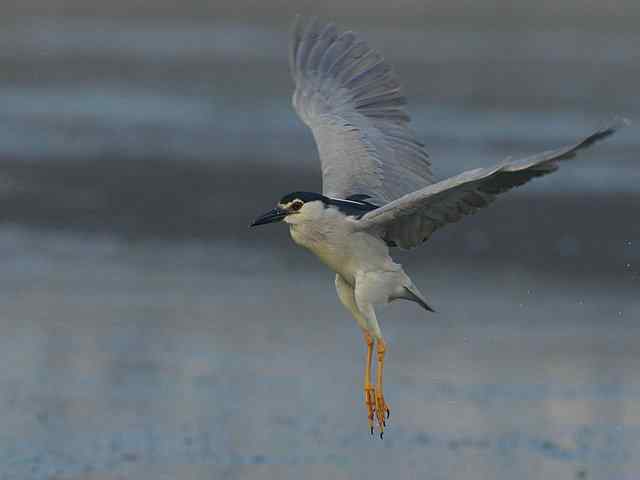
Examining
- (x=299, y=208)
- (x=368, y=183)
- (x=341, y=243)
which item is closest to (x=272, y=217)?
(x=299, y=208)

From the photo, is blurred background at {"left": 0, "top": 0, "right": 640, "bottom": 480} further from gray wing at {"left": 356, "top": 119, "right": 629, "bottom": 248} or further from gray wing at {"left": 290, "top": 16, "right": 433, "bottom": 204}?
gray wing at {"left": 356, "top": 119, "right": 629, "bottom": 248}

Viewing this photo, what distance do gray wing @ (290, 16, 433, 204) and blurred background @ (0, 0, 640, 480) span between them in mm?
1417

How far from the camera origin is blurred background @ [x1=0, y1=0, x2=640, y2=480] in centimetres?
954

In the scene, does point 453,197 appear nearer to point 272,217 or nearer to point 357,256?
point 357,256

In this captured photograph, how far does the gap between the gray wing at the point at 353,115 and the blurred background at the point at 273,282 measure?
1.42 metres

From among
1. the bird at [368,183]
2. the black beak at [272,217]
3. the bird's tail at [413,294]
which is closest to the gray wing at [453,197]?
the bird at [368,183]

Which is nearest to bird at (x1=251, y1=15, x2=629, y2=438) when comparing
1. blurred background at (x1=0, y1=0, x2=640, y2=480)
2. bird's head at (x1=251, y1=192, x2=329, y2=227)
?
bird's head at (x1=251, y1=192, x2=329, y2=227)

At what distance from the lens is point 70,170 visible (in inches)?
649

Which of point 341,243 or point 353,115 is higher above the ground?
point 341,243

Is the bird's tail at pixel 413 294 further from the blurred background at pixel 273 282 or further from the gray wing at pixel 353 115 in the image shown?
the blurred background at pixel 273 282

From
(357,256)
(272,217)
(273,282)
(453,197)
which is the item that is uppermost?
(453,197)

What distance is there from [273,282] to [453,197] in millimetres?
5101

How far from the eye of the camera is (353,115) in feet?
32.9

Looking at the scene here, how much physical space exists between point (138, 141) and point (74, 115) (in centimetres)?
168
